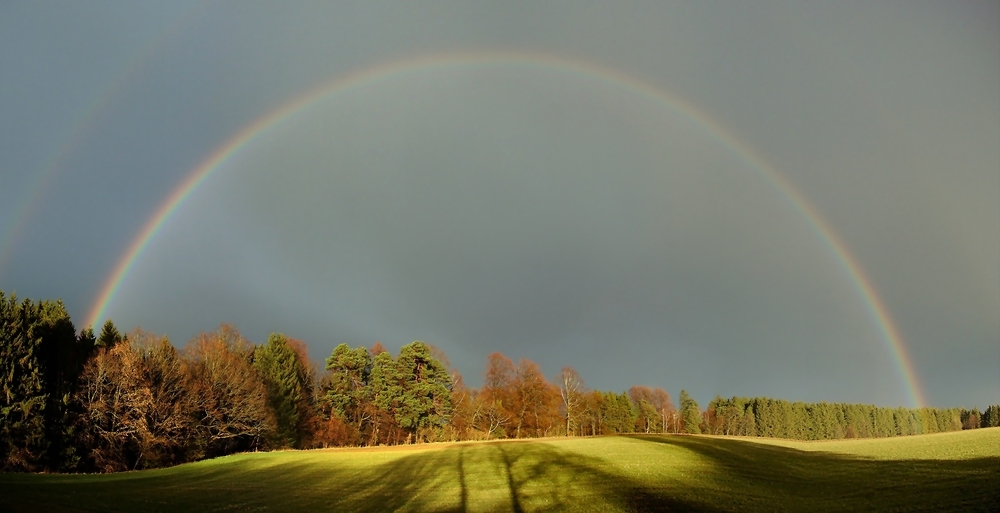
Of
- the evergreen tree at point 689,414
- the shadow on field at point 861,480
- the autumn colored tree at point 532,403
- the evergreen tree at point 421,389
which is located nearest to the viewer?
the shadow on field at point 861,480

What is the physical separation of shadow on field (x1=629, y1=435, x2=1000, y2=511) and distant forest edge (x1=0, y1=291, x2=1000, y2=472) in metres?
54.3

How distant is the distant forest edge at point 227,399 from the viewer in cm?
5075

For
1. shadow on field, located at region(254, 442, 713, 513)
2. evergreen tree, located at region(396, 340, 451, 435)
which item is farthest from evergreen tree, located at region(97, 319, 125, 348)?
evergreen tree, located at region(396, 340, 451, 435)

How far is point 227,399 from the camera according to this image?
70812mm

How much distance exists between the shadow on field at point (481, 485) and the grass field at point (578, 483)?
8 centimetres

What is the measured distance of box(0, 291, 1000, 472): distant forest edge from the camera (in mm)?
50750

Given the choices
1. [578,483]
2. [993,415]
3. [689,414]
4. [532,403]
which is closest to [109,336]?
[578,483]

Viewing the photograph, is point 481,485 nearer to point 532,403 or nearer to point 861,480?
point 861,480

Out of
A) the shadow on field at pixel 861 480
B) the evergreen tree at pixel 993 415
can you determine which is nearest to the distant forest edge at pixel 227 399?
the shadow on field at pixel 861 480

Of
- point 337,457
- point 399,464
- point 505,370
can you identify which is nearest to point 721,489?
point 399,464

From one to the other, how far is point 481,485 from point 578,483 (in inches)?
237

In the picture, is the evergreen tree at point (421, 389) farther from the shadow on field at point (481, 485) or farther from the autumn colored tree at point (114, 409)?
the shadow on field at point (481, 485)

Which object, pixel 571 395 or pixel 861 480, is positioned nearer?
pixel 861 480

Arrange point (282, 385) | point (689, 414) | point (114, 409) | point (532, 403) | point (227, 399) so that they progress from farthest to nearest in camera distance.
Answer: point (689, 414)
point (532, 403)
point (282, 385)
point (227, 399)
point (114, 409)
